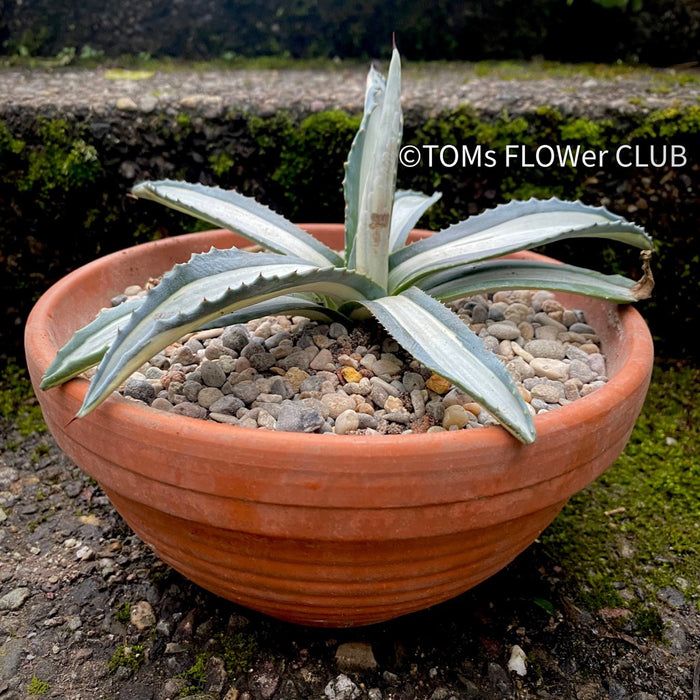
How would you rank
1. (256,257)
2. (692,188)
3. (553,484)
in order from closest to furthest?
(553,484)
(256,257)
(692,188)

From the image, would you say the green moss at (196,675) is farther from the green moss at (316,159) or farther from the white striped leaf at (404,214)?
the green moss at (316,159)

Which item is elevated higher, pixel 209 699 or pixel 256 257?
pixel 256 257

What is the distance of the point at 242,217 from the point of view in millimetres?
1226

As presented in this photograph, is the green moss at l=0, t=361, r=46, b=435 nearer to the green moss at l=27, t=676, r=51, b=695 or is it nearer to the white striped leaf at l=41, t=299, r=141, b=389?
the green moss at l=27, t=676, r=51, b=695

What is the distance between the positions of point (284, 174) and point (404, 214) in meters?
0.56

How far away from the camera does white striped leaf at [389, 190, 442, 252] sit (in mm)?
1296

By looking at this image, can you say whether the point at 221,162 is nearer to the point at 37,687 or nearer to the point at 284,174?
the point at 284,174

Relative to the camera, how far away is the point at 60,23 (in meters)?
2.32

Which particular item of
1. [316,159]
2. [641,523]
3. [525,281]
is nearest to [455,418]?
[525,281]

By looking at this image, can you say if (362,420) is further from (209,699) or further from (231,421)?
(209,699)

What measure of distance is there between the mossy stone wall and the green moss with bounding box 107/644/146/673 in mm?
1049

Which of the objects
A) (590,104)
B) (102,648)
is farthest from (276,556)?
(590,104)

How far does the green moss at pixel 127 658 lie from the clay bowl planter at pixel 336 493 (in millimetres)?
210

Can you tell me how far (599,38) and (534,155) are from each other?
951mm
